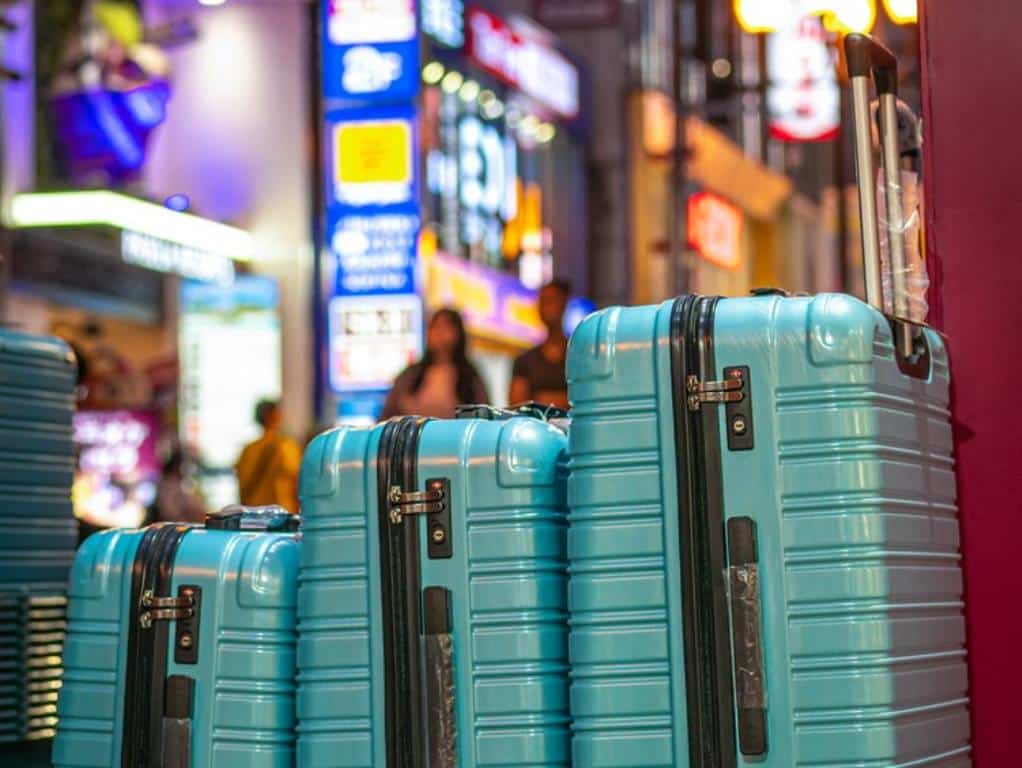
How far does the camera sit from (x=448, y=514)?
4.70m

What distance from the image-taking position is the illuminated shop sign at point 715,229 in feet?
129

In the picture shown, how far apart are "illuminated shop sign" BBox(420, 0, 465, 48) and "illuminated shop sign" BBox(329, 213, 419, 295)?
3795 millimetres

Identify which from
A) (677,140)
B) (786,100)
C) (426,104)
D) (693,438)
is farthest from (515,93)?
(693,438)

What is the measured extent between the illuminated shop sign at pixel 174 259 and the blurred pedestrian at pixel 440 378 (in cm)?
1209

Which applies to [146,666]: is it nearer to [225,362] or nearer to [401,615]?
[401,615]

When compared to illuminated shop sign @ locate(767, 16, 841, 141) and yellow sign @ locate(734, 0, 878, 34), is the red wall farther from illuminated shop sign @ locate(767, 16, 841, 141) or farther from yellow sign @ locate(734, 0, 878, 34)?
illuminated shop sign @ locate(767, 16, 841, 141)

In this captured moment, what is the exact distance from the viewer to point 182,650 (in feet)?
16.8

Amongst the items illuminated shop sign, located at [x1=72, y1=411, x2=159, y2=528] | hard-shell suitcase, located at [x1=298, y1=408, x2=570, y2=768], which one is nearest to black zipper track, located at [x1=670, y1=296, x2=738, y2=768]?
hard-shell suitcase, located at [x1=298, y1=408, x2=570, y2=768]

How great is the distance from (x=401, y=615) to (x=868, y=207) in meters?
1.43

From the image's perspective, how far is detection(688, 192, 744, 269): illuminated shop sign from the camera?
3925 cm

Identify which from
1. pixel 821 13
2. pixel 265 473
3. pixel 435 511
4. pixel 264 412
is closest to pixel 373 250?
pixel 821 13

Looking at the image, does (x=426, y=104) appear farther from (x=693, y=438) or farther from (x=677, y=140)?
(x=693, y=438)

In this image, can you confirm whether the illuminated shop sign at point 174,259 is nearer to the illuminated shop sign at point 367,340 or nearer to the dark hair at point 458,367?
the illuminated shop sign at point 367,340

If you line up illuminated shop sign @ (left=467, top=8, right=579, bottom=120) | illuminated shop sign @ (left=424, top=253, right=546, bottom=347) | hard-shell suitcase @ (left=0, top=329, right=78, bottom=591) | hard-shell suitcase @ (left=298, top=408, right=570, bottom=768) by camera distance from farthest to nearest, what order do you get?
illuminated shop sign @ (left=467, top=8, right=579, bottom=120) < illuminated shop sign @ (left=424, top=253, right=546, bottom=347) < hard-shell suitcase @ (left=0, top=329, right=78, bottom=591) < hard-shell suitcase @ (left=298, top=408, right=570, bottom=768)
